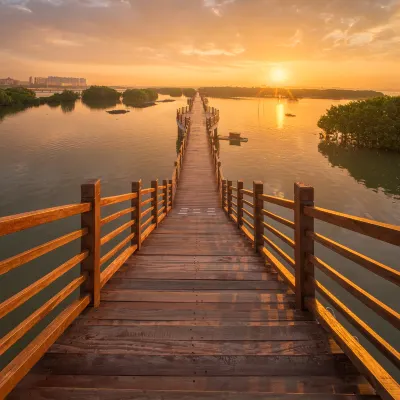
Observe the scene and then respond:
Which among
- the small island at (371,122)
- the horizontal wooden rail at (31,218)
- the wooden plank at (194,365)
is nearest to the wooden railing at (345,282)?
the wooden plank at (194,365)

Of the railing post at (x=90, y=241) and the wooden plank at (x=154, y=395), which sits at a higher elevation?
the railing post at (x=90, y=241)

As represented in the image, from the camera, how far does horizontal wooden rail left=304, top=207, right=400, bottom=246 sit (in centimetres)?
212

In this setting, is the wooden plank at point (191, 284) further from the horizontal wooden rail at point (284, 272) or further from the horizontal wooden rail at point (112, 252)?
the horizontal wooden rail at point (112, 252)

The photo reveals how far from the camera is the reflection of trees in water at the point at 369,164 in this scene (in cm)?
2766

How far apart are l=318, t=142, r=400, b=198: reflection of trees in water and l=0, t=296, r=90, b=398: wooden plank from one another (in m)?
27.8

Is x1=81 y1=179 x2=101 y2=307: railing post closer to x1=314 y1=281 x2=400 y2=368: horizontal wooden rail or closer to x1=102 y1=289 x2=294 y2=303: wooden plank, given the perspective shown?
x1=102 y1=289 x2=294 y2=303: wooden plank

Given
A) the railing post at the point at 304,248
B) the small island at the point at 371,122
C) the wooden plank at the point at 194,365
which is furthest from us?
the small island at the point at 371,122

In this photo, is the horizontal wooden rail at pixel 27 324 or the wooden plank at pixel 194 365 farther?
the wooden plank at pixel 194 365

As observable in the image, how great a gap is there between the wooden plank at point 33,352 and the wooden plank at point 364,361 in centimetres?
265

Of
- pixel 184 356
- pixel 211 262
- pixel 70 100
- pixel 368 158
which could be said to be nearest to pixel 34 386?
pixel 184 356

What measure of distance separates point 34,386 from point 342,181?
1177 inches

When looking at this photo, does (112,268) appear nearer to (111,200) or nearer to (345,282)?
(111,200)

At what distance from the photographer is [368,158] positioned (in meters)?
37.0

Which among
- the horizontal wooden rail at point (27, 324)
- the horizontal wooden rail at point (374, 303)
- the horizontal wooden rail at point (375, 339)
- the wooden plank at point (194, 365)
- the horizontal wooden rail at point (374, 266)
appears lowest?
the wooden plank at point (194, 365)
